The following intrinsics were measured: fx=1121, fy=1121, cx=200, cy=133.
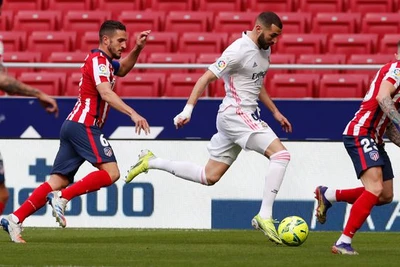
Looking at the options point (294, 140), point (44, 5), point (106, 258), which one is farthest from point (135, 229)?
point (44, 5)

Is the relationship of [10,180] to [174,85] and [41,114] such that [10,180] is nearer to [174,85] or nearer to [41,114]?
[41,114]

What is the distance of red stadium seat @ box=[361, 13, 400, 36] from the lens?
51.0 ft

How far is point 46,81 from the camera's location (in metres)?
14.2

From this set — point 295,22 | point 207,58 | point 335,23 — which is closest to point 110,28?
point 207,58

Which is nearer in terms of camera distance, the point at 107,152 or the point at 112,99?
the point at 112,99

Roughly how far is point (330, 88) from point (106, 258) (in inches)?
245

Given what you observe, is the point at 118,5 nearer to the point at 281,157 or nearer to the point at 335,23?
the point at 335,23

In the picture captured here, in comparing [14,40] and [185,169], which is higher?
[14,40]

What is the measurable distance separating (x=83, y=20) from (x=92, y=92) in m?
6.65

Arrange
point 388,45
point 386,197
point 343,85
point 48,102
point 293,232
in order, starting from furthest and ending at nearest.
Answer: point 388,45, point 343,85, point 386,197, point 293,232, point 48,102

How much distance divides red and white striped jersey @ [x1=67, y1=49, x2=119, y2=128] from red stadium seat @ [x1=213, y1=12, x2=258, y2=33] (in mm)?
6155

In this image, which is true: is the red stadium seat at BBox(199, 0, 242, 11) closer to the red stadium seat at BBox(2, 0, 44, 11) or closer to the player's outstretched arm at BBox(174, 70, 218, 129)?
the red stadium seat at BBox(2, 0, 44, 11)

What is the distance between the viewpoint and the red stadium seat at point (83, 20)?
16.2 metres

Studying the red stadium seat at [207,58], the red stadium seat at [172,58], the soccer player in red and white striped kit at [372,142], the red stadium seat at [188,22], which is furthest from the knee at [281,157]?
the red stadium seat at [188,22]
